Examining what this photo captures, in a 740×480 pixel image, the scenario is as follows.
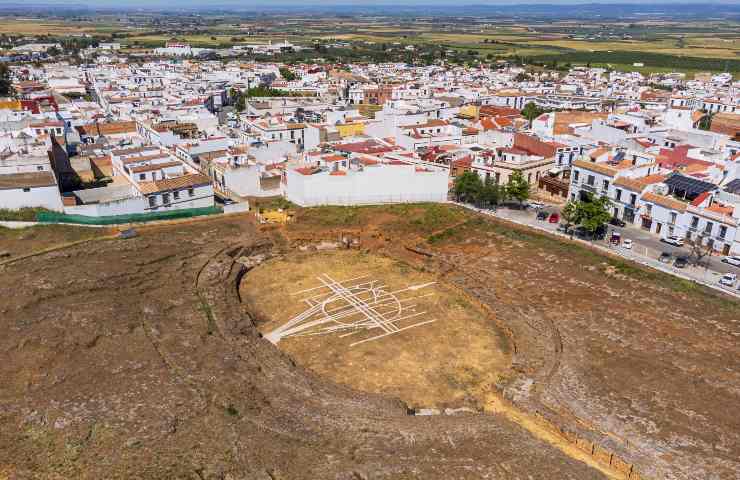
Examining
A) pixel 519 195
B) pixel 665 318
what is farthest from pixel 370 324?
pixel 519 195

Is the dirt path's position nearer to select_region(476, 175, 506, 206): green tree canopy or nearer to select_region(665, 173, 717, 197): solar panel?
select_region(476, 175, 506, 206): green tree canopy

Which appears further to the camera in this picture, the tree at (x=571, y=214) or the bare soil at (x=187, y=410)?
the tree at (x=571, y=214)

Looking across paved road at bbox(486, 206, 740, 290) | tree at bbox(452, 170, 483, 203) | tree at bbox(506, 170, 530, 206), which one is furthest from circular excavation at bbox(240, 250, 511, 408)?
tree at bbox(506, 170, 530, 206)

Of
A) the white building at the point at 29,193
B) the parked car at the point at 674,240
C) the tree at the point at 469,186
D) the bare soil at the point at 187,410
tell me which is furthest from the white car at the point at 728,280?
the white building at the point at 29,193

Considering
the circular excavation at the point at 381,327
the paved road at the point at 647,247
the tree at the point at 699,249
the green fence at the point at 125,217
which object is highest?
the green fence at the point at 125,217

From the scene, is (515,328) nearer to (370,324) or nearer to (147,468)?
(370,324)

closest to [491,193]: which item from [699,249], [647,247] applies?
[647,247]

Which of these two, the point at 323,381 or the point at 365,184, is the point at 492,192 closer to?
the point at 365,184

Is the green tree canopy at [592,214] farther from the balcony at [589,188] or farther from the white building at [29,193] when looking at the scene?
the white building at [29,193]
